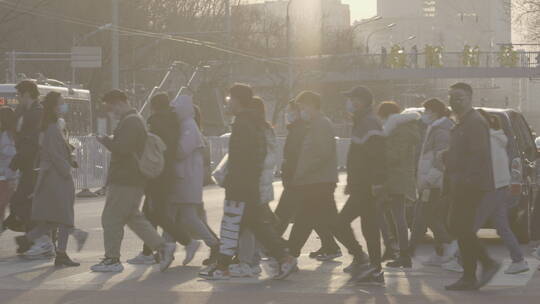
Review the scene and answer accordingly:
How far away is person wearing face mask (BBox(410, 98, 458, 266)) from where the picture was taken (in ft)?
41.4

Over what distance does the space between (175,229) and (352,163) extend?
2.26 meters

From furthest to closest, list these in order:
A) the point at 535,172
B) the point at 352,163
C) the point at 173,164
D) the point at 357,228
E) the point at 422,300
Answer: the point at 357,228
the point at 535,172
the point at 173,164
the point at 352,163
the point at 422,300

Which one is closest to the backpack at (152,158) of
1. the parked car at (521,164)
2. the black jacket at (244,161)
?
the black jacket at (244,161)

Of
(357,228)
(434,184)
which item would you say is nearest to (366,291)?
(434,184)

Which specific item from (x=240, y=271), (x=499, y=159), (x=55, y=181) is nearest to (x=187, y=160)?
(x=55, y=181)

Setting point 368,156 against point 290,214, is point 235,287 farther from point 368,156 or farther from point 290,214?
point 290,214

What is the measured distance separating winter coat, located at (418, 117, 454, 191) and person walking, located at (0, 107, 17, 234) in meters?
4.32

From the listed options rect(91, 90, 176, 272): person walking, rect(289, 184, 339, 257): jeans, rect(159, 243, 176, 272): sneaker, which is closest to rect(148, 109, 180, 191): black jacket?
rect(91, 90, 176, 272): person walking

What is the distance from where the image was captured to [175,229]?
12453 mm

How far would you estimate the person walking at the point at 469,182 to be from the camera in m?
10.5

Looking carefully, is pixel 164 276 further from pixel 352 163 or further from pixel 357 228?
pixel 357 228

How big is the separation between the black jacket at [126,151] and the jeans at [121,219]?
0.08m

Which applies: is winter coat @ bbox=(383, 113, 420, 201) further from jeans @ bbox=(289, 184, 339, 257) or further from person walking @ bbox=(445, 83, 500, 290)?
person walking @ bbox=(445, 83, 500, 290)

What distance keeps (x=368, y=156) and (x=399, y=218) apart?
1811mm
